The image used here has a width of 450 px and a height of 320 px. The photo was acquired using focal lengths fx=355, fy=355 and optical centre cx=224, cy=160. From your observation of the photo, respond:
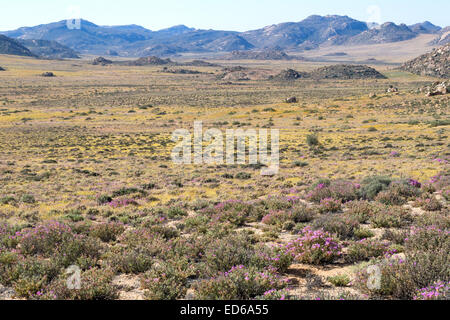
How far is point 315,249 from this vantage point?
6488mm

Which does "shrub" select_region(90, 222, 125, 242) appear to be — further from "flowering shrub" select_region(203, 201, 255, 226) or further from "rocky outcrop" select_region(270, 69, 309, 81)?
"rocky outcrop" select_region(270, 69, 309, 81)

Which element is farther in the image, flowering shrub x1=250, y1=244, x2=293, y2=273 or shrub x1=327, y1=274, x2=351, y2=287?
flowering shrub x1=250, y1=244, x2=293, y2=273

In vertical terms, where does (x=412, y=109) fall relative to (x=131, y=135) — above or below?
above

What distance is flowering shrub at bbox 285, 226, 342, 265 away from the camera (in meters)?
6.45

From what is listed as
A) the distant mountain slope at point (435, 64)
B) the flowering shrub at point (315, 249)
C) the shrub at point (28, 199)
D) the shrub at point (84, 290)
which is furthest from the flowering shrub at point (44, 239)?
the distant mountain slope at point (435, 64)

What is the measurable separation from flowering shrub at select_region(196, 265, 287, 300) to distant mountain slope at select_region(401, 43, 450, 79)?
12775cm

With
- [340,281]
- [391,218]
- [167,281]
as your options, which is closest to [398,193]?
[391,218]

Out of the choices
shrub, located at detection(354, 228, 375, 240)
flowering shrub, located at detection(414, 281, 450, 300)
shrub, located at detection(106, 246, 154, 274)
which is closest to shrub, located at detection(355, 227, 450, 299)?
flowering shrub, located at detection(414, 281, 450, 300)

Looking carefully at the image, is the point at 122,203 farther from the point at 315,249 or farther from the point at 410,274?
the point at 410,274

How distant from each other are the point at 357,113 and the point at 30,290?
51526mm

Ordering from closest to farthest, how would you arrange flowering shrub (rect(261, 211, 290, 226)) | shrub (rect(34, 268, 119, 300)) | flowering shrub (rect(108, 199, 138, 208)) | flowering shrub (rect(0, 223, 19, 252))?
1. shrub (rect(34, 268, 119, 300))
2. flowering shrub (rect(0, 223, 19, 252))
3. flowering shrub (rect(261, 211, 290, 226))
4. flowering shrub (rect(108, 199, 138, 208))
